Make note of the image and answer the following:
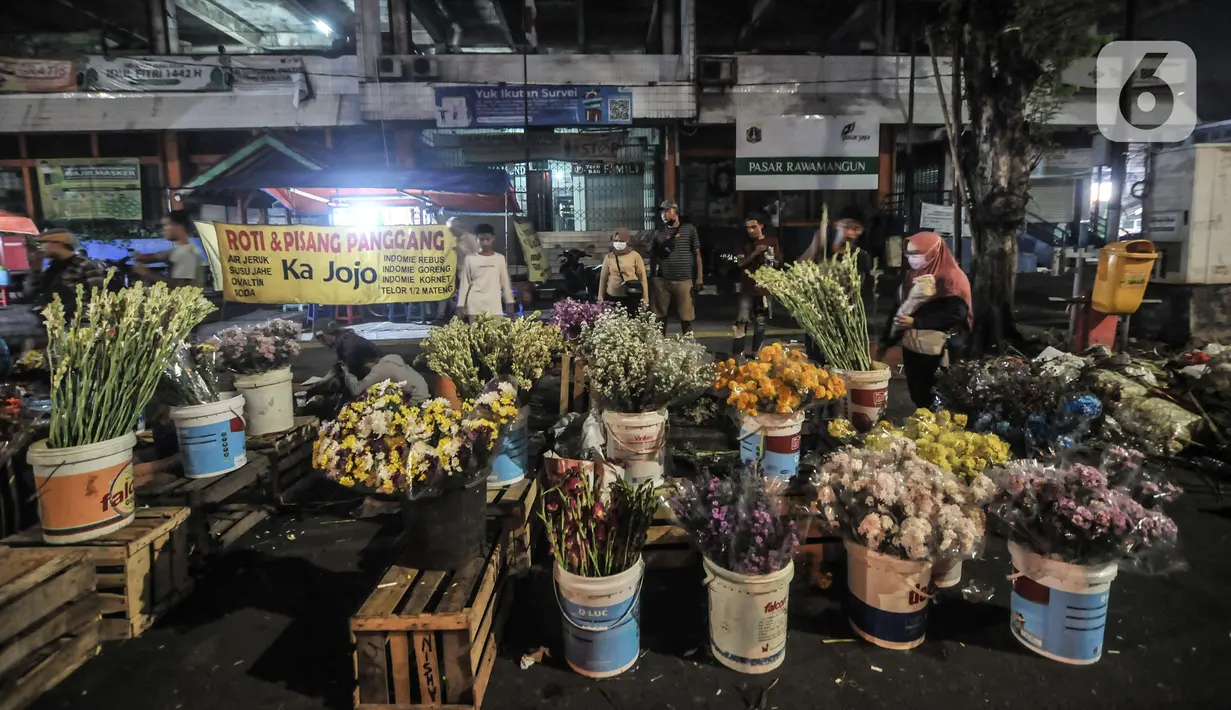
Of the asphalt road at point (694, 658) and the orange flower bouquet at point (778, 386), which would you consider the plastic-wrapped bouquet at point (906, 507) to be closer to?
the asphalt road at point (694, 658)

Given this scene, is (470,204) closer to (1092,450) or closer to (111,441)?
(111,441)

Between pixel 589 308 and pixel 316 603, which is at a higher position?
pixel 589 308

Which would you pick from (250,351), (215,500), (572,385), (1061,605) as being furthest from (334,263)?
(1061,605)

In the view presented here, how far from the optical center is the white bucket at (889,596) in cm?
292

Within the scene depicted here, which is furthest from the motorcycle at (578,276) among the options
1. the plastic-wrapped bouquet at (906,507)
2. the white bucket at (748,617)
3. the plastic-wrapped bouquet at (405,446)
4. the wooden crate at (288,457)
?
the white bucket at (748,617)

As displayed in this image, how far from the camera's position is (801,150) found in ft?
53.7

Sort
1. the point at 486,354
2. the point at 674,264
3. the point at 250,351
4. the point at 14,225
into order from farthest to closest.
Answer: the point at 14,225 → the point at 674,264 → the point at 250,351 → the point at 486,354

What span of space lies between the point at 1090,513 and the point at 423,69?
1616 cm

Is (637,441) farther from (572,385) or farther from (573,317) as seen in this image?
(573,317)

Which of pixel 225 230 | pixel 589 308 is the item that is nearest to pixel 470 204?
pixel 225 230

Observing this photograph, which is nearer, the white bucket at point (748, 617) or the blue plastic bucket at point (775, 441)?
the white bucket at point (748, 617)

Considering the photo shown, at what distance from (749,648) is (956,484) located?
1.13 m

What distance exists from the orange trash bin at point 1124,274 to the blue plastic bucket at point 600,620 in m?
7.28

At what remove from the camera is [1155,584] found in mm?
3578
